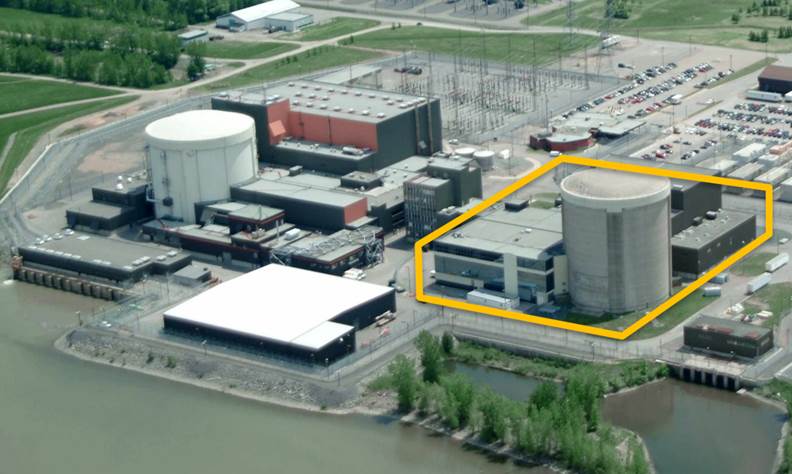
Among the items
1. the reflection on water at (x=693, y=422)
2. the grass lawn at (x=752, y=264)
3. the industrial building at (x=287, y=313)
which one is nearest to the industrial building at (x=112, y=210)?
the industrial building at (x=287, y=313)

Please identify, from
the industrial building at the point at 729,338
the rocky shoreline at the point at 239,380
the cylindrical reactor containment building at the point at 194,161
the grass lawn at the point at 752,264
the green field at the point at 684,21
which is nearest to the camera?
the rocky shoreline at the point at 239,380

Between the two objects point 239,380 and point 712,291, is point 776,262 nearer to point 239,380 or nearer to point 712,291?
point 712,291

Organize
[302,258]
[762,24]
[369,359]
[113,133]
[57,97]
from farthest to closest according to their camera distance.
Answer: [762,24], [57,97], [113,133], [302,258], [369,359]

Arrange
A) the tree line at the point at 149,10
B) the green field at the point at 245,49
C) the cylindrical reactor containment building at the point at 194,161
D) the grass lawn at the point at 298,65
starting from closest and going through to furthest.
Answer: the cylindrical reactor containment building at the point at 194,161 → the grass lawn at the point at 298,65 → the green field at the point at 245,49 → the tree line at the point at 149,10

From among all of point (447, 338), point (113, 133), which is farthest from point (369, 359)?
point (113, 133)

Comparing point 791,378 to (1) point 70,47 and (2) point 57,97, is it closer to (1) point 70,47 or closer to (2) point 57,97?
(2) point 57,97

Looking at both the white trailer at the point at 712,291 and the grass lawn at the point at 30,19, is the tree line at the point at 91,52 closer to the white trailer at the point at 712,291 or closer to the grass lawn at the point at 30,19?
the grass lawn at the point at 30,19
